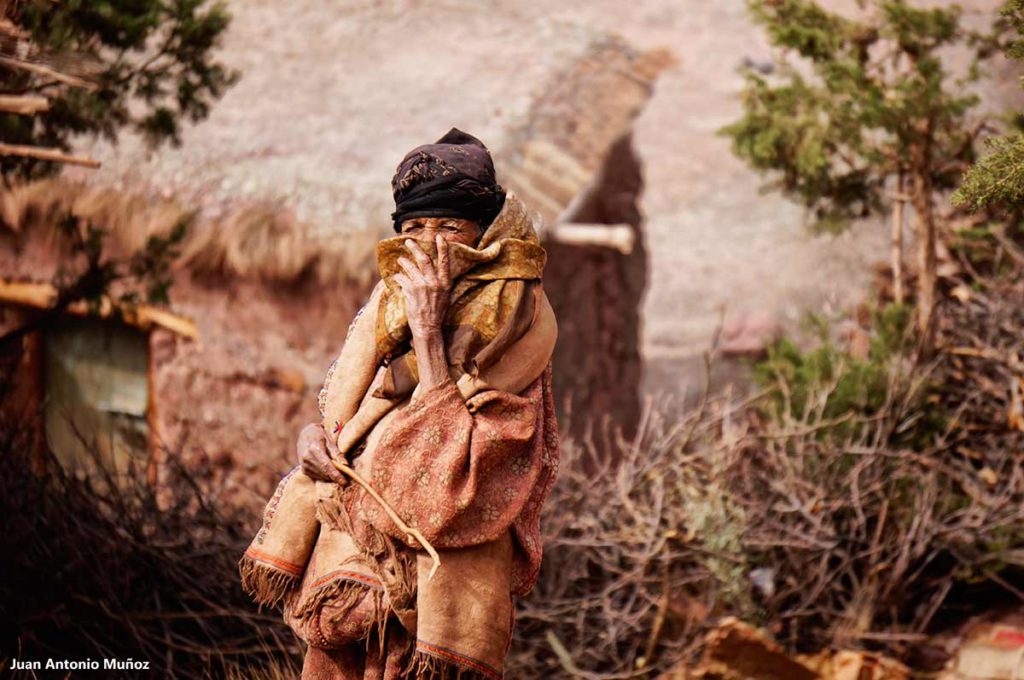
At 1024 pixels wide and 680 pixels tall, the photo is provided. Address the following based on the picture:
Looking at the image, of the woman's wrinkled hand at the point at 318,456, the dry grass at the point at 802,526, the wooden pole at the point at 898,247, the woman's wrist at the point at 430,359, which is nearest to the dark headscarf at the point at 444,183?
the woman's wrist at the point at 430,359

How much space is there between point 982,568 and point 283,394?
164 inches

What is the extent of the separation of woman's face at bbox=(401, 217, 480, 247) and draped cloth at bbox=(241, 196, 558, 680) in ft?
0.21

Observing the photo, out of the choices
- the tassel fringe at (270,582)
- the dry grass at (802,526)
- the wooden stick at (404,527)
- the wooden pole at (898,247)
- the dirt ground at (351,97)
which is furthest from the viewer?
the dirt ground at (351,97)

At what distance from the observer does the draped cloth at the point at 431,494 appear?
145 inches

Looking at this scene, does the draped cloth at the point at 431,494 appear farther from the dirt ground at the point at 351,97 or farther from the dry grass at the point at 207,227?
the dry grass at the point at 207,227

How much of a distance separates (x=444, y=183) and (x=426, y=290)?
0.30 metres

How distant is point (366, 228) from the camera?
8305 millimetres

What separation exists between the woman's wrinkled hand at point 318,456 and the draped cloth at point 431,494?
0.11 ft

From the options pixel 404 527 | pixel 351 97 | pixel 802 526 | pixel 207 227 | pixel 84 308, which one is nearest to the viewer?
pixel 404 527

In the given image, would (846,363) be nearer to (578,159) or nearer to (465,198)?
(578,159)

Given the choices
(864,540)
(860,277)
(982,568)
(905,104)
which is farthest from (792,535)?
(860,277)

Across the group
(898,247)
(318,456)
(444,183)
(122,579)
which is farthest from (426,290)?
(898,247)

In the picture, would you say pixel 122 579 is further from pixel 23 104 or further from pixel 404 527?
pixel 404 527

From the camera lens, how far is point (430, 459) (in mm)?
3691
